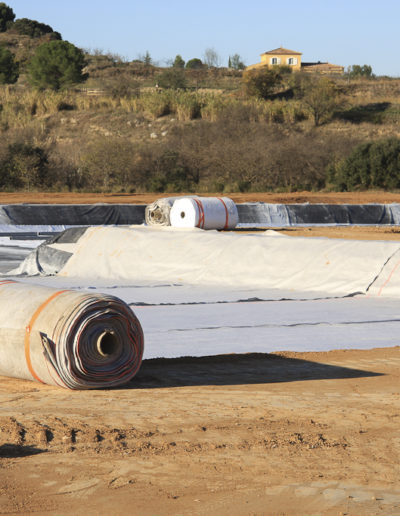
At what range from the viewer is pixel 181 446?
5520 mm

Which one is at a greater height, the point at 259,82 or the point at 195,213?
the point at 259,82

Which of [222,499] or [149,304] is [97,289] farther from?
[222,499]

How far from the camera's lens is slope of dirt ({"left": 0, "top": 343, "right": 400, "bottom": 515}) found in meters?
4.58

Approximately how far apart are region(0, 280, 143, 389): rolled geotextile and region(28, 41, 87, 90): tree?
5878cm

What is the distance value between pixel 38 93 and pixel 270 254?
4779cm

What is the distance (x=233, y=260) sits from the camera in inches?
591

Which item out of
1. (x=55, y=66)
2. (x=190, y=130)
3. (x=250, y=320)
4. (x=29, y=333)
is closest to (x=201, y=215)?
(x=250, y=320)

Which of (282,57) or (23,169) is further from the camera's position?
(282,57)

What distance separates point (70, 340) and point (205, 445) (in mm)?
1783

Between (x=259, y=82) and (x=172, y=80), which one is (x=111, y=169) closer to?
(x=259, y=82)

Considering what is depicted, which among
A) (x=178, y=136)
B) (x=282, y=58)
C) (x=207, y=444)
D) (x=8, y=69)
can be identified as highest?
(x=282, y=58)

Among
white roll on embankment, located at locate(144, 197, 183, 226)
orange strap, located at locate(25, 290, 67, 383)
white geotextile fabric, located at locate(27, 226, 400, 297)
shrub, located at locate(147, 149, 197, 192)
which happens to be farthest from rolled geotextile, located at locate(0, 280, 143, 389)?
shrub, located at locate(147, 149, 197, 192)

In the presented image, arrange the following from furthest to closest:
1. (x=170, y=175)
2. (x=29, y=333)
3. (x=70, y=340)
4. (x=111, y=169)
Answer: (x=170, y=175), (x=111, y=169), (x=29, y=333), (x=70, y=340)

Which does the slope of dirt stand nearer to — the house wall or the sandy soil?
the sandy soil
